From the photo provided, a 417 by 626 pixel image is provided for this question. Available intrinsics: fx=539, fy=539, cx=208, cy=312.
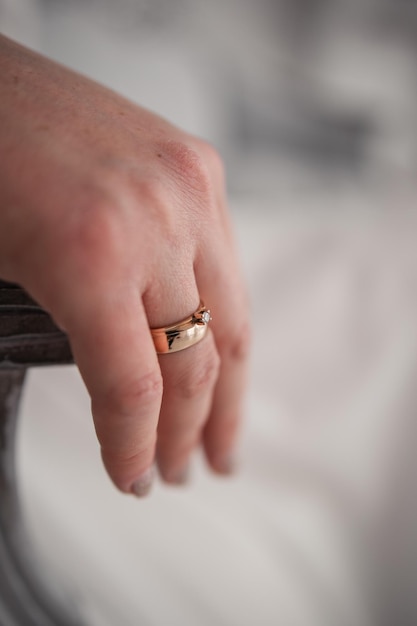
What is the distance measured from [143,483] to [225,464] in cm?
15

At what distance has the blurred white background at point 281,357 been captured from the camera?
0.57m

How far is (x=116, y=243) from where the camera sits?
285 millimetres

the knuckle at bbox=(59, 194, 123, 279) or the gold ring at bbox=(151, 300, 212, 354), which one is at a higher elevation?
the knuckle at bbox=(59, 194, 123, 279)

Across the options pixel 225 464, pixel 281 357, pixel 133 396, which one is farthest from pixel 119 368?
pixel 281 357

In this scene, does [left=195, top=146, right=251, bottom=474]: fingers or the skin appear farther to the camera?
[left=195, top=146, right=251, bottom=474]: fingers

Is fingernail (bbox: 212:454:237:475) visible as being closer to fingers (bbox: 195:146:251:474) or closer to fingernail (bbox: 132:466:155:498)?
fingers (bbox: 195:146:251:474)

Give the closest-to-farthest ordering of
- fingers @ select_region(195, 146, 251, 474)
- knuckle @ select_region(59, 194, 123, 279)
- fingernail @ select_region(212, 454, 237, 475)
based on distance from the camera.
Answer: knuckle @ select_region(59, 194, 123, 279)
fingers @ select_region(195, 146, 251, 474)
fingernail @ select_region(212, 454, 237, 475)

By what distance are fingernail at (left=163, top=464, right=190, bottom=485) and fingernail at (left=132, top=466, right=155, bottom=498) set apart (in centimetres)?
7

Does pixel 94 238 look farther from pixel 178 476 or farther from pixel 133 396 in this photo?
pixel 178 476

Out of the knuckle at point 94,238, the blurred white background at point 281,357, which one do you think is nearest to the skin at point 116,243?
the knuckle at point 94,238

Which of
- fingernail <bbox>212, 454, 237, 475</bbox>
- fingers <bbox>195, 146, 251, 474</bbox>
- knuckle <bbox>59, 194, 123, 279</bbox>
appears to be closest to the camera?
knuckle <bbox>59, 194, 123, 279</bbox>

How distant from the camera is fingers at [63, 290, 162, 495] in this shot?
0.92 ft

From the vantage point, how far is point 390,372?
77cm

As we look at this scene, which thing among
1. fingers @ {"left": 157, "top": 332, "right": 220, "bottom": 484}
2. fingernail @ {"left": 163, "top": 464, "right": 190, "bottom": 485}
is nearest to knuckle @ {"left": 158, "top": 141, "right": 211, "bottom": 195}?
fingers @ {"left": 157, "top": 332, "right": 220, "bottom": 484}
